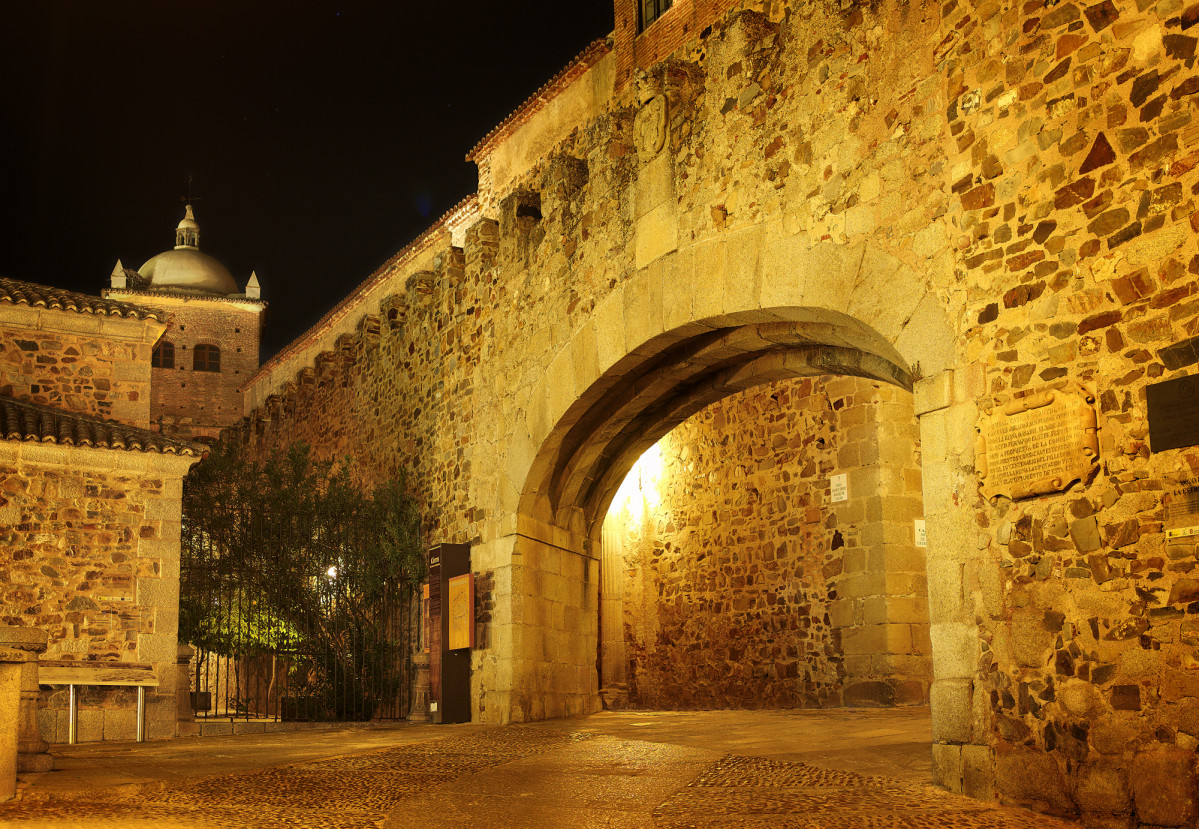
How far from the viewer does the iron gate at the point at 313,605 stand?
11336 mm

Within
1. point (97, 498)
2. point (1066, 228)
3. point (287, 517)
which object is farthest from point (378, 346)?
point (1066, 228)

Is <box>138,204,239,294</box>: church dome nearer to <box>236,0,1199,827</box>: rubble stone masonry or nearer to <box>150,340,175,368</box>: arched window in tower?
<box>150,340,175,368</box>: arched window in tower

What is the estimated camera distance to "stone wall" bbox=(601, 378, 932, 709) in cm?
1079

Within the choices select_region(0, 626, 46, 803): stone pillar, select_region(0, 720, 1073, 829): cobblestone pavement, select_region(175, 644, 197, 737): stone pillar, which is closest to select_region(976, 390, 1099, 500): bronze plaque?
select_region(0, 720, 1073, 829): cobblestone pavement

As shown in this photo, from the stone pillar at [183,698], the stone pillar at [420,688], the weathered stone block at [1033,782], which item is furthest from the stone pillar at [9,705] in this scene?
the stone pillar at [420,688]

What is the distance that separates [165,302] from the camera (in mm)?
→ 32438

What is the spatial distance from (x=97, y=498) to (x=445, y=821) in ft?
23.6

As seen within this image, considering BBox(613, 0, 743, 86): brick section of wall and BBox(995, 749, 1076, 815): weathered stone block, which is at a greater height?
BBox(613, 0, 743, 86): brick section of wall

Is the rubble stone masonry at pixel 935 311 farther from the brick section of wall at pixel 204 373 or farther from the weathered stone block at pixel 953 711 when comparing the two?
the brick section of wall at pixel 204 373

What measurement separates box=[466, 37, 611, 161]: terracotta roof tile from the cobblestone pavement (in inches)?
273

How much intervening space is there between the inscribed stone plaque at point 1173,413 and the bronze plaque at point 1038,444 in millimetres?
270

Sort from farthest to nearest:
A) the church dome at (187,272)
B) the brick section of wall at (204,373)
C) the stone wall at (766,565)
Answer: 1. the church dome at (187,272)
2. the brick section of wall at (204,373)
3. the stone wall at (766,565)

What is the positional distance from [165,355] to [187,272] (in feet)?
15.0

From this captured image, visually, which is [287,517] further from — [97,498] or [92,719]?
[92,719]
